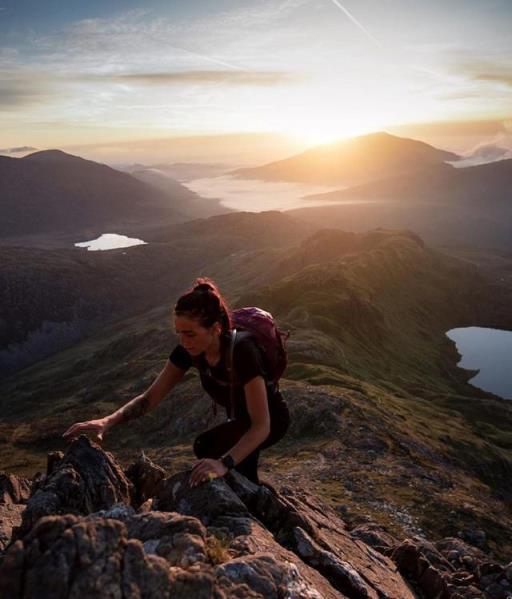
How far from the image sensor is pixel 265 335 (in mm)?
9758

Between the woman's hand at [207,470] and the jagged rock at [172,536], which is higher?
the woman's hand at [207,470]

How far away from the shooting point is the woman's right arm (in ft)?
33.9

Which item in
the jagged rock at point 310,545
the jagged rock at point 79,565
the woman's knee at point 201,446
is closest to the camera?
the jagged rock at point 79,565

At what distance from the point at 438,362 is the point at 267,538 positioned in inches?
4825

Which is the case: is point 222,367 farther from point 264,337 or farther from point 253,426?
point 253,426

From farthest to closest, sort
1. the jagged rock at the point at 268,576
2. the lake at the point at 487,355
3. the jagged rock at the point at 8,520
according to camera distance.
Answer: the lake at the point at 487,355, the jagged rock at the point at 8,520, the jagged rock at the point at 268,576

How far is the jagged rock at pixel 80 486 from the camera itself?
10750 millimetres

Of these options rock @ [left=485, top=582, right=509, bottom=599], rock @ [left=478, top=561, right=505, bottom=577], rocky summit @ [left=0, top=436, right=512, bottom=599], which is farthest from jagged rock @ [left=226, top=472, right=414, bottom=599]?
rock @ [left=478, top=561, right=505, bottom=577]

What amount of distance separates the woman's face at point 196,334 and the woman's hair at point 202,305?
0.07 m

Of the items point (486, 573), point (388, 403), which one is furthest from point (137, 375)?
point (486, 573)

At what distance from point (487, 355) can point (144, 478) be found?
14702 cm

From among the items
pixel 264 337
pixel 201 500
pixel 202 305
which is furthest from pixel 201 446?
pixel 202 305

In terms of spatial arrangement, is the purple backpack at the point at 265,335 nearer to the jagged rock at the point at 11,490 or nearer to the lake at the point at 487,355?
the jagged rock at the point at 11,490

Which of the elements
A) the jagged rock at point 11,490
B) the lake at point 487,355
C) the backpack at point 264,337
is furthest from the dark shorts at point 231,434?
the lake at point 487,355
